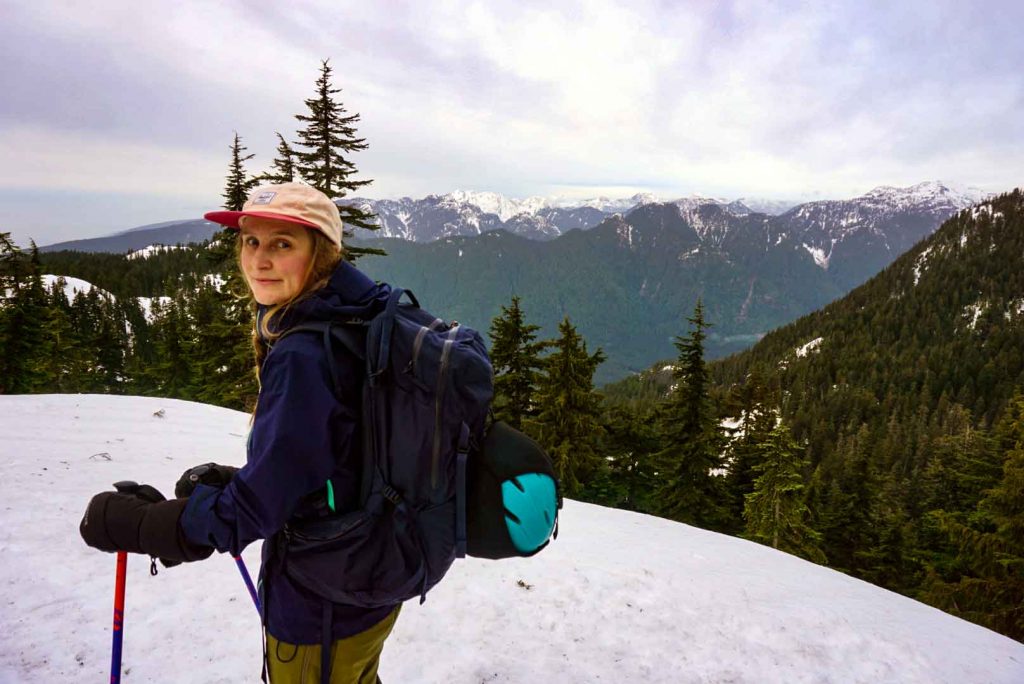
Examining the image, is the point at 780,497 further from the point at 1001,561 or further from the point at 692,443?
the point at 1001,561

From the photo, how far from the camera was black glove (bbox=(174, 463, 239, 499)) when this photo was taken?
2.05 m

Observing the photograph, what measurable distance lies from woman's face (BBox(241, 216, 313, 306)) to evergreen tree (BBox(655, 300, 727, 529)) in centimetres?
2236

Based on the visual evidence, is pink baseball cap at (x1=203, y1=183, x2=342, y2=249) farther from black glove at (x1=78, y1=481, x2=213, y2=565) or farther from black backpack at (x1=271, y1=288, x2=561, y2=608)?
black glove at (x1=78, y1=481, x2=213, y2=565)

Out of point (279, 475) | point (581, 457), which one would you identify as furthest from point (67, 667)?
point (581, 457)

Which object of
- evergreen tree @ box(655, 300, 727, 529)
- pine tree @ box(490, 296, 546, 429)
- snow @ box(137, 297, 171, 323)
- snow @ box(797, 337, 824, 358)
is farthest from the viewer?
snow @ box(797, 337, 824, 358)

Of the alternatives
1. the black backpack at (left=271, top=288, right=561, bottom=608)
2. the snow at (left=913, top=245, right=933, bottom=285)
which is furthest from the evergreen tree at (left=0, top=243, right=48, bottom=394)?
the snow at (left=913, top=245, right=933, bottom=285)

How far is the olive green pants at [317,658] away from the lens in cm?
218

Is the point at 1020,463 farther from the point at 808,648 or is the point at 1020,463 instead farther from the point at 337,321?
the point at 337,321

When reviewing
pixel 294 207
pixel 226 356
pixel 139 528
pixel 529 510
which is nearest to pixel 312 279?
pixel 294 207

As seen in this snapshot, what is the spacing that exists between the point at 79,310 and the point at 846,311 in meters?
198

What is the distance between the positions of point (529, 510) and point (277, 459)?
1081mm

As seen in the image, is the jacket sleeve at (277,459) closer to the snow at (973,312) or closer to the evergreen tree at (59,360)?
the evergreen tree at (59,360)

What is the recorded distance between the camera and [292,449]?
174 centimetres

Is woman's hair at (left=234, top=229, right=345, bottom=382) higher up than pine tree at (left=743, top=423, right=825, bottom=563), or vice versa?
woman's hair at (left=234, top=229, right=345, bottom=382)
